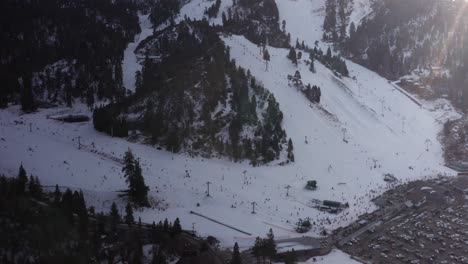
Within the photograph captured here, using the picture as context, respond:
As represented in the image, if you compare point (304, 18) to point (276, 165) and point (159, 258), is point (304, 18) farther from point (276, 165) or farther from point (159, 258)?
point (159, 258)

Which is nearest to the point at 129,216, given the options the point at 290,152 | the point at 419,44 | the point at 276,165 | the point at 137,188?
the point at 137,188

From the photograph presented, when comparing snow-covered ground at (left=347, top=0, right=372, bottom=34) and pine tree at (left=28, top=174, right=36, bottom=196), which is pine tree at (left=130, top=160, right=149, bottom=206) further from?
snow-covered ground at (left=347, top=0, right=372, bottom=34)

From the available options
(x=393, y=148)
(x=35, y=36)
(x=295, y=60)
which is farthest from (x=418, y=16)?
(x=35, y=36)

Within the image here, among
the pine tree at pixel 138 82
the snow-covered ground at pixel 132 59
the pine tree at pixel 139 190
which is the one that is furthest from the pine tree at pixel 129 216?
the snow-covered ground at pixel 132 59

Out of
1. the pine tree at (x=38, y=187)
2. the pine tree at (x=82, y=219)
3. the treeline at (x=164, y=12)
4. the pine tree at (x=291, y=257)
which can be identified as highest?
the treeline at (x=164, y=12)

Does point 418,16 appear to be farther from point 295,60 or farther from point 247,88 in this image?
point 247,88

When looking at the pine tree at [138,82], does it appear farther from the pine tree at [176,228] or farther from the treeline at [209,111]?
the pine tree at [176,228]
